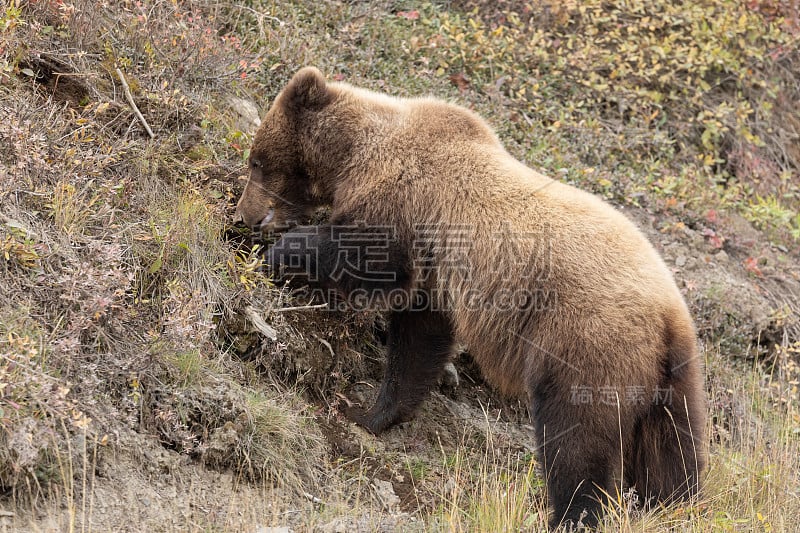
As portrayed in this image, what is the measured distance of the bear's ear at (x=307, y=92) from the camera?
5.90 meters

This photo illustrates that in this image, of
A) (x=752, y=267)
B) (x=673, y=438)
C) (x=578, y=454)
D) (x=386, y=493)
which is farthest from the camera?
(x=752, y=267)

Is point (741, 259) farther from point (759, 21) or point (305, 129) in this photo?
point (305, 129)

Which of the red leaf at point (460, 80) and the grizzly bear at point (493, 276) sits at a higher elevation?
the red leaf at point (460, 80)

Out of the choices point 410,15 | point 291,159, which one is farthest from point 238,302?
point 410,15

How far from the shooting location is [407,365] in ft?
20.1

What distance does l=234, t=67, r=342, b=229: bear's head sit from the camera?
5969 millimetres

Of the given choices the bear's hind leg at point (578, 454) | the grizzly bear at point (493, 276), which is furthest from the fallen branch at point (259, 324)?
the bear's hind leg at point (578, 454)

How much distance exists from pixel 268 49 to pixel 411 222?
9.30ft

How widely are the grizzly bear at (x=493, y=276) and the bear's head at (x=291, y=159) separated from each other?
10mm

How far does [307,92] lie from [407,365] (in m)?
2.07

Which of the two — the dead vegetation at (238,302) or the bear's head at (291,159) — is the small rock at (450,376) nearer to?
Answer: the dead vegetation at (238,302)

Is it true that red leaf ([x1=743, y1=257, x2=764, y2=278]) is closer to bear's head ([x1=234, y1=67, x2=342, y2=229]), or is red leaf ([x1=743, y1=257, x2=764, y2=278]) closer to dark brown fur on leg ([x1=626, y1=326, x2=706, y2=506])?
dark brown fur on leg ([x1=626, y1=326, x2=706, y2=506])

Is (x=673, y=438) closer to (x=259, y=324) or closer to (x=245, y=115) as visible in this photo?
(x=259, y=324)

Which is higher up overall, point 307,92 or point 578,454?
point 307,92
